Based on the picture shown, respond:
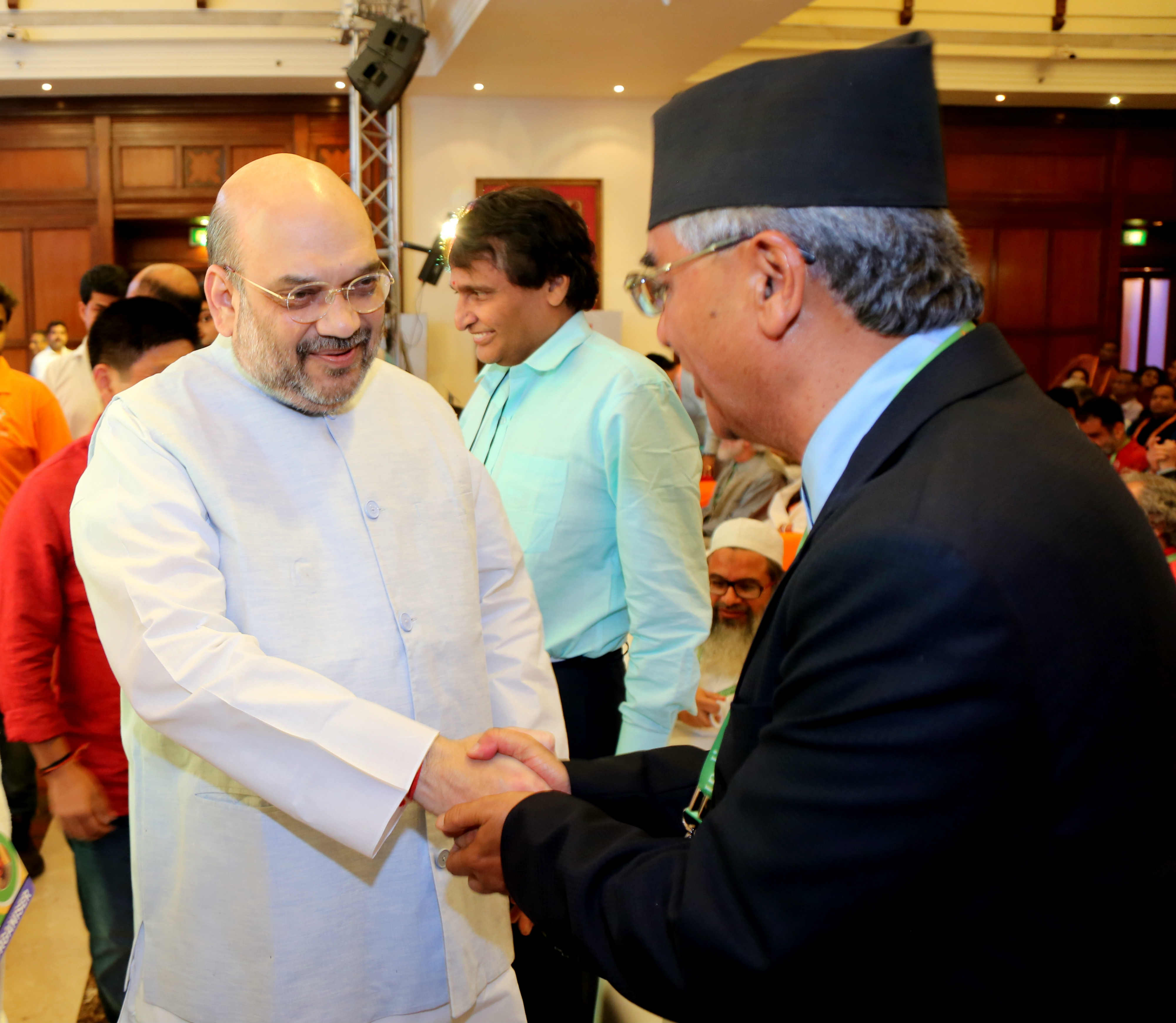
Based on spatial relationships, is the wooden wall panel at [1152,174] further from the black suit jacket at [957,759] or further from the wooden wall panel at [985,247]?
the black suit jacket at [957,759]

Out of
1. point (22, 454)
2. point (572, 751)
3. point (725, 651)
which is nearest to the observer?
point (572, 751)

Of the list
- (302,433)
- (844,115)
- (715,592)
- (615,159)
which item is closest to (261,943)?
(302,433)

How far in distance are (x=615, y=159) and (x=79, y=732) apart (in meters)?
8.49

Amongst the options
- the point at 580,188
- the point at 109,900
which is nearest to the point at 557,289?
the point at 109,900

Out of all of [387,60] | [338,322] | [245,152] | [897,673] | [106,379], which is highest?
[387,60]

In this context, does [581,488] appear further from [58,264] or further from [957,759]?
[58,264]

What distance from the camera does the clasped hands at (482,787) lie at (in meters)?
1.19

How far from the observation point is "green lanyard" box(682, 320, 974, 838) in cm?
98

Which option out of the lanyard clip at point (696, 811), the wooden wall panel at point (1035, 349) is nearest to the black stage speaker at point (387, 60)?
the wooden wall panel at point (1035, 349)

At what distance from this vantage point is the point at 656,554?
2154 mm

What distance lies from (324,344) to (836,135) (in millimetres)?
820

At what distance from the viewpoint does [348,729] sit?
1.29 meters

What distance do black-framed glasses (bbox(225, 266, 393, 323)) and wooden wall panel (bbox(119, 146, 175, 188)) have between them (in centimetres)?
925

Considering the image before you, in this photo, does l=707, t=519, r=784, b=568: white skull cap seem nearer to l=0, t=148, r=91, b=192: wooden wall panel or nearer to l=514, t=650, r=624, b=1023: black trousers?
l=514, t=650, r=624, b=1023: black trousers
